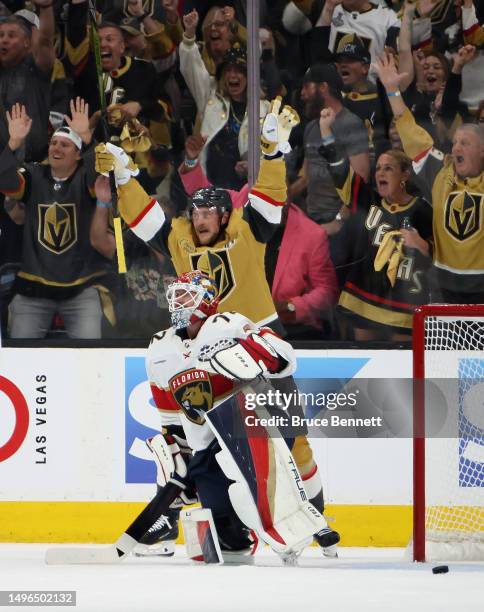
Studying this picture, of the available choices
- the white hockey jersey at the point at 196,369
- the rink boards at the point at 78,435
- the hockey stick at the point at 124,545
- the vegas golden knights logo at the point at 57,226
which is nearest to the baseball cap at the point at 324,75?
the vegas golden knights logo at the point at 57,226

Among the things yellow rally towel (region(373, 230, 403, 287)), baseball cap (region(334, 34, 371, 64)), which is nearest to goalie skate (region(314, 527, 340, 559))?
yellow rally towel (region(373, 230, 403, 287))

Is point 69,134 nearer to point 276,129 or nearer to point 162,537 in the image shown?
point 276,129

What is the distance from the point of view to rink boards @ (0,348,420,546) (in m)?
5.81

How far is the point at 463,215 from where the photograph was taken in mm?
6219

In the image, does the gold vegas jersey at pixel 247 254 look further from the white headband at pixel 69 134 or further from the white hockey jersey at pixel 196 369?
the white headband at pixel 69 134

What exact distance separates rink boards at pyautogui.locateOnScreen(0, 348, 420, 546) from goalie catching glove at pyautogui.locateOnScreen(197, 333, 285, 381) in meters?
0.92

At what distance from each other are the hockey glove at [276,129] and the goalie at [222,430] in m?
0.75

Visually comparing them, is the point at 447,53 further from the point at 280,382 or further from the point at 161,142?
the point at 280,382

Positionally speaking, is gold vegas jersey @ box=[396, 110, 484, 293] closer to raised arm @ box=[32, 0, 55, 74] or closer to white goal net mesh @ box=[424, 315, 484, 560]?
white goal net mesh @ box=[424, 315, 484, 560]

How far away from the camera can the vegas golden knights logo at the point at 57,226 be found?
6.33 metres

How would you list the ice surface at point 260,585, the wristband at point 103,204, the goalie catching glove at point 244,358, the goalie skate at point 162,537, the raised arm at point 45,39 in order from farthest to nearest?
the raised arm at point 45,39 → the wristband at point 103,204 → the goalie skate at point 162,537 → the goalie catching glove at point 244,358 → the ice surface at point 260,585

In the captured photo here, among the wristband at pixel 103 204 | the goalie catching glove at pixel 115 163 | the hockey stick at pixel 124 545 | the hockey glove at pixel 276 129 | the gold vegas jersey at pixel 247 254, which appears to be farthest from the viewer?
the wristband at pixel 103 204

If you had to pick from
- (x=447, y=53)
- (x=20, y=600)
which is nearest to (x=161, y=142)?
(x=447, y=53)

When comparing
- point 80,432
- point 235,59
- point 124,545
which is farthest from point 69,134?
point 124,545
